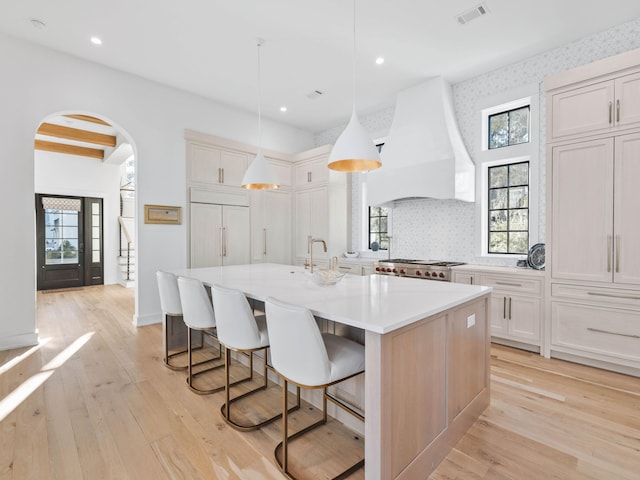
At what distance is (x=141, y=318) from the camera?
4.25 m

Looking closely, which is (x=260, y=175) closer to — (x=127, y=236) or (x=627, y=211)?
(x=627, y=211)

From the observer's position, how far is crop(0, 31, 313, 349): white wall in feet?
11.2

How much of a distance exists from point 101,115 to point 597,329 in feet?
18.9

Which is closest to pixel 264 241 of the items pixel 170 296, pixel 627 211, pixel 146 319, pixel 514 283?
pixel 146 319

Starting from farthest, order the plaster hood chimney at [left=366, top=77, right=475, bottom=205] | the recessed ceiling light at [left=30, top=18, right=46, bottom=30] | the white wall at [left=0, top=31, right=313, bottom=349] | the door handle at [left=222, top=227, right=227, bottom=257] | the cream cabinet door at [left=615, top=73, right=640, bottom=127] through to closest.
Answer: the door handle at [left=222, top=227, right=227, bottom=257]
the plaster hood chimney at [left=366, top=77, right=475, bottom=205]
the white wall at [left=0, top=31, right=313, bottom=349]
the recessed ceiling light at [left=30, top=18, right=46, bottom=30]
the cream cabinet door at [left=615, top=73, right=640, bottom=127]

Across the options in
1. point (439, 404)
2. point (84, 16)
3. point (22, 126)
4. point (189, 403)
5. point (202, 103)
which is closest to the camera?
point (439, 404)

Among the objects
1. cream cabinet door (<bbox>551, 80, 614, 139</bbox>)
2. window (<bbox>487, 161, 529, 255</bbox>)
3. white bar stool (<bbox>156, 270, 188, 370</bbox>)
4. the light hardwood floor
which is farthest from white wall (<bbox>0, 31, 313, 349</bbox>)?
cream cabinet door (<bbox>551, 80, 614, 139</bbox>)

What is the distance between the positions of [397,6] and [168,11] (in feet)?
6.93

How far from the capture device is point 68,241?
736 cm

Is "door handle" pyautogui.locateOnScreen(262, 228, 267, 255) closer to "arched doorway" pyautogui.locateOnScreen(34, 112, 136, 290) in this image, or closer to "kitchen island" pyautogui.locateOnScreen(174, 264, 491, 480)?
"kitchen island" pyautogui.locateOnScreen(174, 264, 491, 480)

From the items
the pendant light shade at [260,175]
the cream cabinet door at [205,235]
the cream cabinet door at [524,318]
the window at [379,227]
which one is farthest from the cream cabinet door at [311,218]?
the cream cabinet door at [524,318]

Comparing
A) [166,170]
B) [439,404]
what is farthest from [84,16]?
[439,404]

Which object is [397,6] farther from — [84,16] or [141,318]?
[141,318]

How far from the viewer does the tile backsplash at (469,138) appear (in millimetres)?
3277
